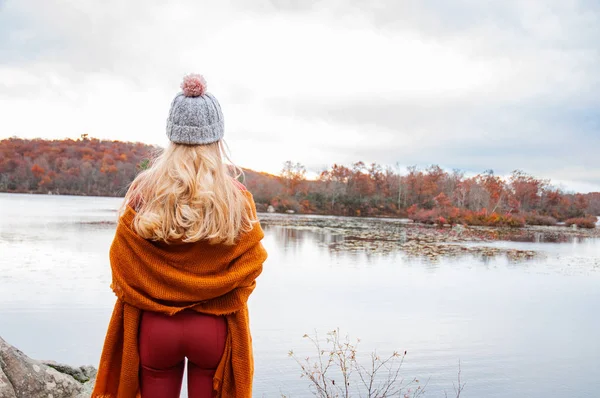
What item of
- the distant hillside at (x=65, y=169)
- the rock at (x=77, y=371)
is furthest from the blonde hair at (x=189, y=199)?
the distant hillside at (x=65, y=169)

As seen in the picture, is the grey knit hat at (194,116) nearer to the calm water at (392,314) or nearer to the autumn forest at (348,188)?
the calm water at (392,314)

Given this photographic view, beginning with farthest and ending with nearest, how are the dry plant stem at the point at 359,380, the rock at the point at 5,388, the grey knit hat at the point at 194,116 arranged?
the dry plant stem at the point at 359,380
the rock at the point at 5,388
the grey knit hat at the point at 194,116

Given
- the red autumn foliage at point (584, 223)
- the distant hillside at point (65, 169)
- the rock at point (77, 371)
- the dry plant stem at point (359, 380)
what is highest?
the distant hillside at point (65, 169)

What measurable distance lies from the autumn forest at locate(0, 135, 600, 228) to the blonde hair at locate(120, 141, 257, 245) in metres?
34.2

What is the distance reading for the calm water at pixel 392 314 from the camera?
5410mm

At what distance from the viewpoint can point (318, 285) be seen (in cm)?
968

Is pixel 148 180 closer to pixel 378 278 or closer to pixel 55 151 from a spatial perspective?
pixel 378 278

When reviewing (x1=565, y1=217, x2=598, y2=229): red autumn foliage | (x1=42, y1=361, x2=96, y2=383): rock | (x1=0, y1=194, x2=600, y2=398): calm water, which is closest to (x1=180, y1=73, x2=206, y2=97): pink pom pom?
(x1=42, y1=361, x2=96, y2=383): rock

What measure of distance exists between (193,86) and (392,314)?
657 centimetres

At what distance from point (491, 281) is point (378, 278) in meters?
2.57

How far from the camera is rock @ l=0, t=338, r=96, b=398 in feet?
7.95

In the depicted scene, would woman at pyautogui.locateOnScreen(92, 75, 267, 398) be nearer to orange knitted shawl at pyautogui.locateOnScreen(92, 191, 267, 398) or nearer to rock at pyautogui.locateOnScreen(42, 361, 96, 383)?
orange knitted shawl at pyautogui.locateOnScreen(92, 191, 267, 398)

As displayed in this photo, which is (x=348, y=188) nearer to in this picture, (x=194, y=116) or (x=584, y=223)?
(x=584, y=223)

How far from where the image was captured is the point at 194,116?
1.77 meters
